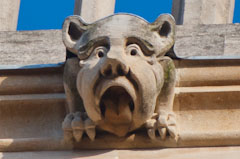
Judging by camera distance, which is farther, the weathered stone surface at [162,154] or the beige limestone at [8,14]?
the beige limestone at [8,14]

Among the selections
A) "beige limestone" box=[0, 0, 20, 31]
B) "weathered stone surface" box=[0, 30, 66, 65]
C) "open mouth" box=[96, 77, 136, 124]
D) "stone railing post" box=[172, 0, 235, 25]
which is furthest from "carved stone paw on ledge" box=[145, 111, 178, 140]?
"beige limestone" box=[0, 0, 20, 31]

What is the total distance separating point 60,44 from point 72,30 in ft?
1.45

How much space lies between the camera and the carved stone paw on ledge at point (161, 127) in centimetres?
508

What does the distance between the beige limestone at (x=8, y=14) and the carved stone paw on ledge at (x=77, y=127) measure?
118cm

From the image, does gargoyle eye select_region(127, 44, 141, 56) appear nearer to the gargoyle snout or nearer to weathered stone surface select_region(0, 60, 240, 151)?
the gargoyle snout

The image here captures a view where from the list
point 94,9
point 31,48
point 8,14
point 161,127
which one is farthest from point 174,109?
point 8,14

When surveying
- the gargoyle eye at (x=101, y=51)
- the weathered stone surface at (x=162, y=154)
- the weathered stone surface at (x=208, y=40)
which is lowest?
the weathered stone surface at (x=162, y=154)

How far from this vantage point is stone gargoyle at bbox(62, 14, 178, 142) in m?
4.89

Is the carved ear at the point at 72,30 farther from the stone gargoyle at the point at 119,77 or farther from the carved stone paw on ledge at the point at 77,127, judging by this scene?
the carved stone paw on ledge at the point at 77,127

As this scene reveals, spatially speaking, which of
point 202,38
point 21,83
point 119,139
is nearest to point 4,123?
point 21,83

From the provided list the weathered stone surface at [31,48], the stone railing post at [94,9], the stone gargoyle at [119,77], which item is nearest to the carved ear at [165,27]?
the stone gargoyle at [119,77]

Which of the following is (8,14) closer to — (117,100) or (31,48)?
(31,48)

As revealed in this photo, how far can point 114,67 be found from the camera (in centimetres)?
485

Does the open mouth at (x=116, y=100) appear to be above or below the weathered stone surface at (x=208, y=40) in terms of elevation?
below
